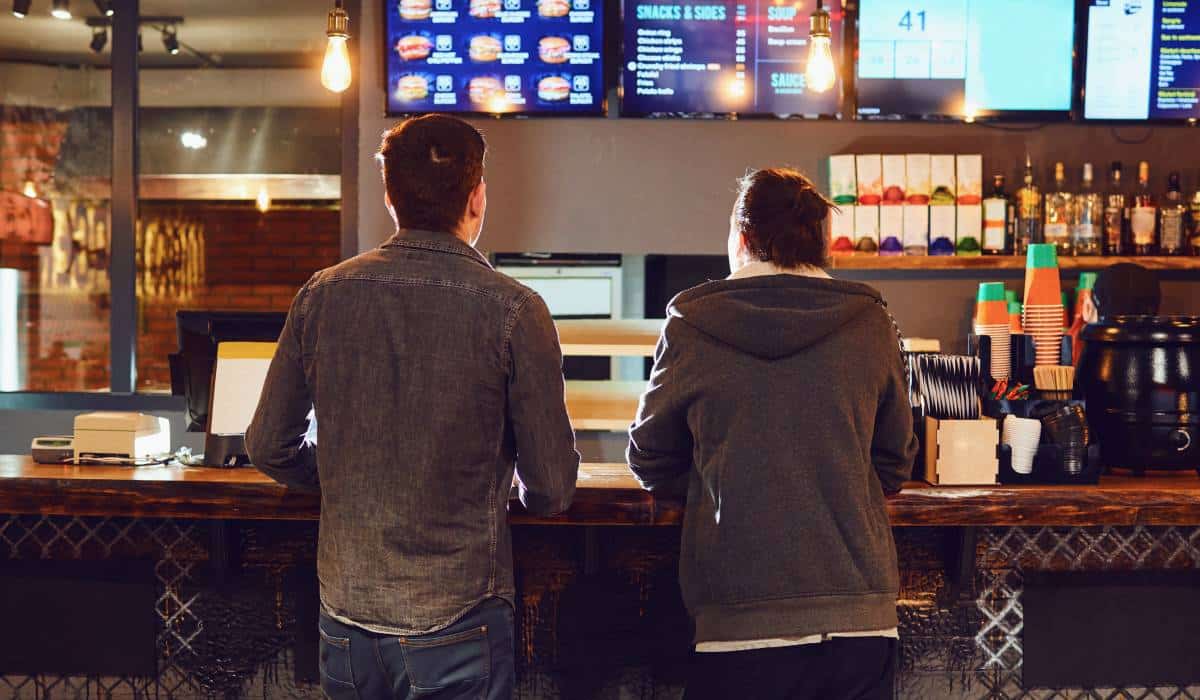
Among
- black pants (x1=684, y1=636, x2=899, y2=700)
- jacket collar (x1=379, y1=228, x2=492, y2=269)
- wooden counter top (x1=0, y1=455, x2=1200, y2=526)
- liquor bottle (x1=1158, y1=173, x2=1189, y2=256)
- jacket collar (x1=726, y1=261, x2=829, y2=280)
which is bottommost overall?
black pants (x1=684, y1=636, x2=899, y2=700)

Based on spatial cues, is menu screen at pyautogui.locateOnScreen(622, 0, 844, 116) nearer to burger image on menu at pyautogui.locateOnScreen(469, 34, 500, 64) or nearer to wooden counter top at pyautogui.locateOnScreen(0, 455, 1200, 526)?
burger image on menu at pyautogui.locateOnScreen(469, 34, 500, 64)

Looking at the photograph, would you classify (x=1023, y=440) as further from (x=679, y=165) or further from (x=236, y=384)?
(x=679, y=165)

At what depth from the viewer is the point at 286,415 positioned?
5.11ft

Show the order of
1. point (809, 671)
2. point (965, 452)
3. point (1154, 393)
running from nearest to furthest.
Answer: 1. point (809, 671)
2. point (965, 452)
3. point (1154, 393)

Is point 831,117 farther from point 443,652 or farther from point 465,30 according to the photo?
point 443,652

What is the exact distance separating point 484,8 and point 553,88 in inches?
14.2

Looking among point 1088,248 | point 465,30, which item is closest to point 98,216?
point 465,30

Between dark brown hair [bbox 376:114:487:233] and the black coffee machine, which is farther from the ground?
dark brown hair [bbox 376:114:487:233]

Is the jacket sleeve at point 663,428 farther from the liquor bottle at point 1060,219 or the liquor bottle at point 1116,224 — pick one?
the liquor bottle at point 1116,224

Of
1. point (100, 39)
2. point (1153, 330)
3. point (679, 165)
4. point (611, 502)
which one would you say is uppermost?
point (100, 39)

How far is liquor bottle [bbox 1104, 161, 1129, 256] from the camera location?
356 cm

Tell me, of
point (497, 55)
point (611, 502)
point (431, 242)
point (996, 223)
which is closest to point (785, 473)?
point (611, 502)

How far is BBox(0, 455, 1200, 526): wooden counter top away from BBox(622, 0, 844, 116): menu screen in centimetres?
190

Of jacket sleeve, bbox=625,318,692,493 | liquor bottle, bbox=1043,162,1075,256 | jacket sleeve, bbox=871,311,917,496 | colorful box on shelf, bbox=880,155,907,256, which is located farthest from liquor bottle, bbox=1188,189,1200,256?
jacket sleeve, bbox=625,318,692,493
